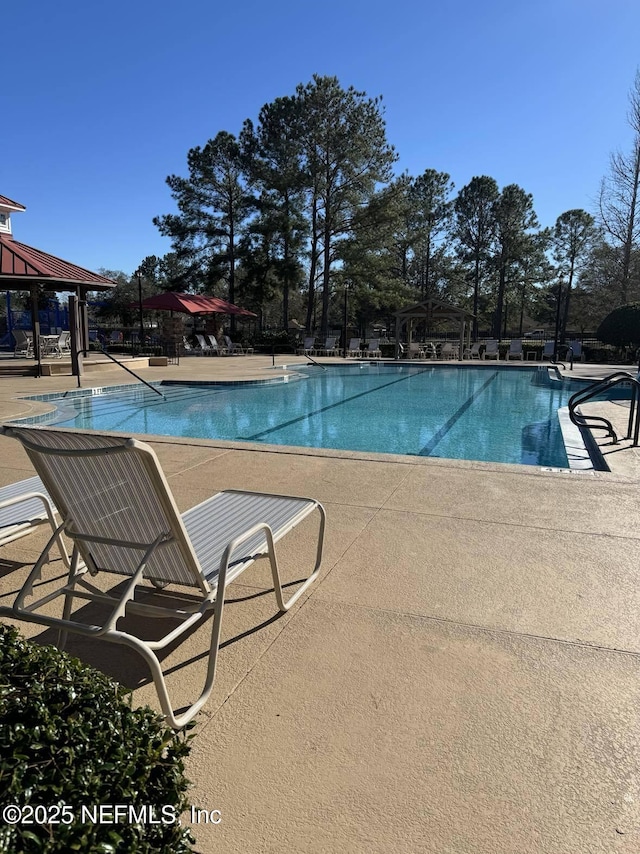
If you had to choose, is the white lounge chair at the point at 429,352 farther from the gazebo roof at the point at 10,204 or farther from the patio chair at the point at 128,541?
the patio chair at the point at 128,541

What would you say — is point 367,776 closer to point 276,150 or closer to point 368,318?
point 276,150

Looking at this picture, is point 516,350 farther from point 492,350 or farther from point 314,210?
point 314,210

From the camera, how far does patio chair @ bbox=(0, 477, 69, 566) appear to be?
261 centimetres

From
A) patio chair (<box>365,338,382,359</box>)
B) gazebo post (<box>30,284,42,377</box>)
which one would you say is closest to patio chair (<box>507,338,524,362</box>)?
patio chair (<box>365,338,382,359</box>)

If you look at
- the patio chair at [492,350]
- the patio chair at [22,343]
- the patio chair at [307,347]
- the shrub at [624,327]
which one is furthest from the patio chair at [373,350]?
the patio chair at [22,343]

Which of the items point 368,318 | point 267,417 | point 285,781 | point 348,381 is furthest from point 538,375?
point 368,318

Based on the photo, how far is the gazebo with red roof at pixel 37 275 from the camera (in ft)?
47.1

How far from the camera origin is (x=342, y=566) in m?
2.83

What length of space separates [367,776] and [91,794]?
0.85 m

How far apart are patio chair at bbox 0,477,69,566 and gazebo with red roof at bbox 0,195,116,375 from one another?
10.5 m

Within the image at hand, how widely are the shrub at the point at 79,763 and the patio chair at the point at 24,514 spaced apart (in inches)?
59.4

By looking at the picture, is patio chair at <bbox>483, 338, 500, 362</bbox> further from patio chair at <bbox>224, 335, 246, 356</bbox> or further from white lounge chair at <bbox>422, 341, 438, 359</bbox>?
patio chair at <bbox>224, 335, 246, 356</bbox>

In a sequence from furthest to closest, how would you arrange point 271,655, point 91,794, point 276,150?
1. point 276,150
2. point 271,655
3. point 91,794

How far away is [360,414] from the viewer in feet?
34.5
